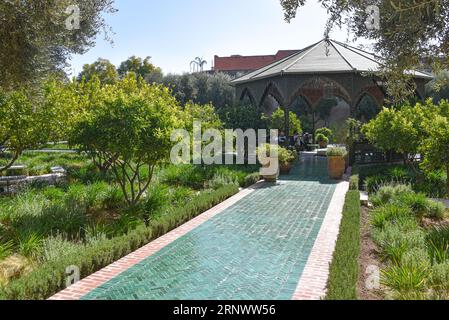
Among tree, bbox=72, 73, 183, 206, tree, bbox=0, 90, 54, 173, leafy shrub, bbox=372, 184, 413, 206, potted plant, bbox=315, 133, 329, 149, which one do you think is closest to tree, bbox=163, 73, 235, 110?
potted plant, bbox=315, 133, 329, 149

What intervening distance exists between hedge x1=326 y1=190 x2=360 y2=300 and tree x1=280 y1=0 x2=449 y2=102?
4150 millimetres


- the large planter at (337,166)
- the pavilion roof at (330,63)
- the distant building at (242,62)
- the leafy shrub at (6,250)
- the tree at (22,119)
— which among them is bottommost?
the leafy shrub at (6,250)

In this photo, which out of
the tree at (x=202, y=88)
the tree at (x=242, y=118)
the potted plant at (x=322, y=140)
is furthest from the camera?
the tree at (x=202, y=88)

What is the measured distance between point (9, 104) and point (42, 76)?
2.22 metres

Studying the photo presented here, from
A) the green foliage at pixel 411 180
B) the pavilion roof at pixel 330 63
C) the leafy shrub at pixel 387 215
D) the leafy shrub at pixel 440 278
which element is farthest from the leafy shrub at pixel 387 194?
the pavilion roof at pixel 330 63

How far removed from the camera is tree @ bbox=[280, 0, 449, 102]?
8031 mm

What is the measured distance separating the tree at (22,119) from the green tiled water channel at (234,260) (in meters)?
5.98

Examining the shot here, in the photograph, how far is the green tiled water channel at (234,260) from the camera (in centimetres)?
545

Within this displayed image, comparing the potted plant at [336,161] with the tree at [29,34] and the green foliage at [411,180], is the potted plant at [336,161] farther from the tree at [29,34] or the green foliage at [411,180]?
the tree at [29,34]

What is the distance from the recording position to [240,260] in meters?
6.75

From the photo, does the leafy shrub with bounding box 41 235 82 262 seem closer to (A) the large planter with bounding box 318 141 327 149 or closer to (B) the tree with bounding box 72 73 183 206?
(B) the tree with bounding box 72 73 183 206

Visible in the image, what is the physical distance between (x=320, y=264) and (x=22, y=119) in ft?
30.2

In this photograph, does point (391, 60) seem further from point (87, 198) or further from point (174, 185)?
point (87, 198)

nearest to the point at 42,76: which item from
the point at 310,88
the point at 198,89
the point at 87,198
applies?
the point at 87,198
